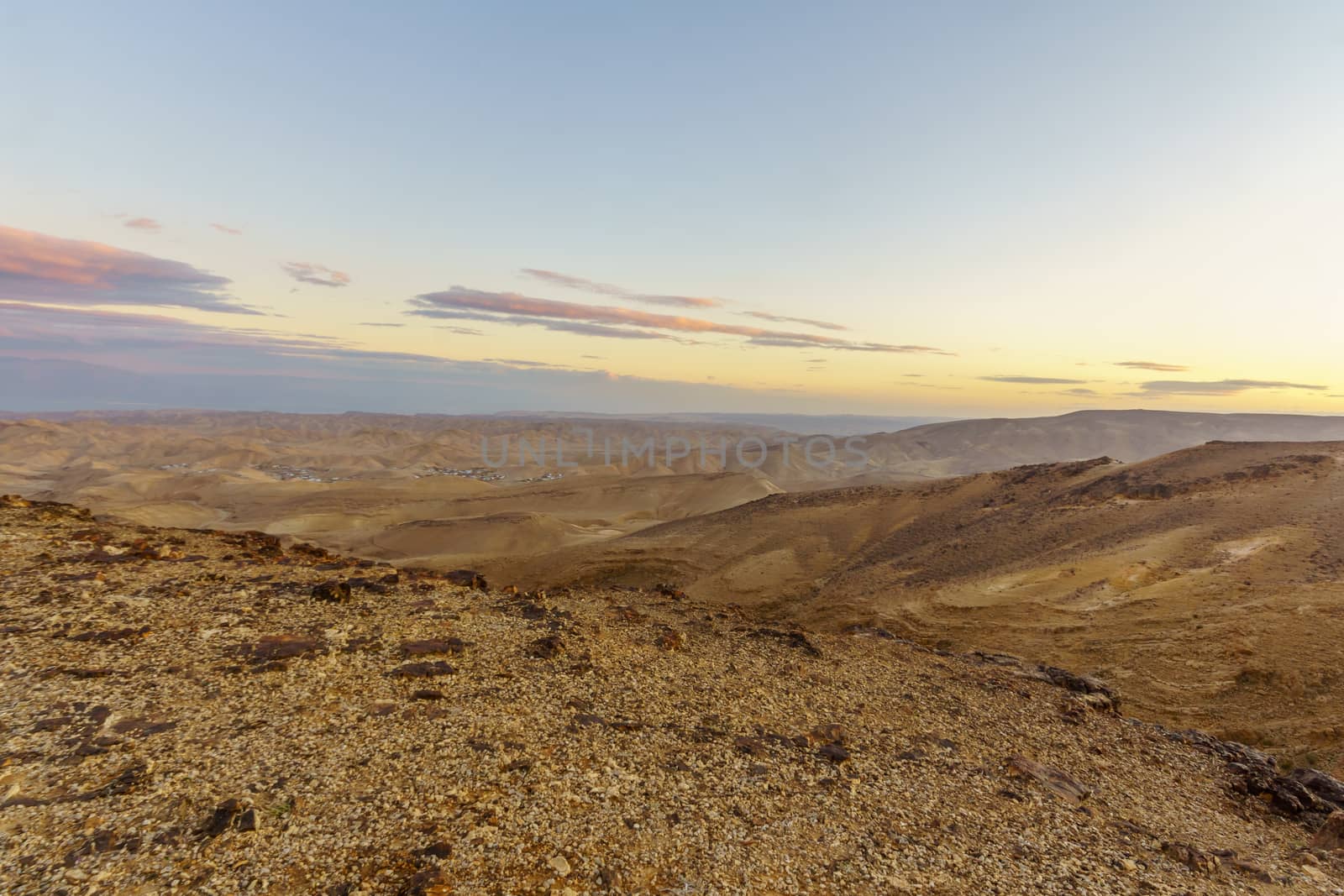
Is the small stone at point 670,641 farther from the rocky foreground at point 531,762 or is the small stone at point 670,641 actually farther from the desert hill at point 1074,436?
the desert hill at point 1074,436

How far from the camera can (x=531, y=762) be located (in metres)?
7.14

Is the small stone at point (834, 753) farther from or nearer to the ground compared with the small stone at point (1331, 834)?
farther from the ground

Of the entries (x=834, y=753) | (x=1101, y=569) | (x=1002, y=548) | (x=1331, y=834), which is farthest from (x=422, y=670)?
(x=1002, y=548)

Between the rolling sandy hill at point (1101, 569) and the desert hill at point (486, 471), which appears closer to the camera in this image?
the rolling sandy hill at point (1101, 569)

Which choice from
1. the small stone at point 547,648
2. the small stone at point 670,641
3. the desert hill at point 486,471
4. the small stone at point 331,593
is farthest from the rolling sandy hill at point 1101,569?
the small stone at point 331,593

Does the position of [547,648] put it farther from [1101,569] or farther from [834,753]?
[1101,569]

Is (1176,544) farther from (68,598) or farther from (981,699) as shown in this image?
(68,598)

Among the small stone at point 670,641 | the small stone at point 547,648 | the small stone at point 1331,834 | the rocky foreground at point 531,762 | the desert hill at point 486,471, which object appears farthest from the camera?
the desert hill at point 486,471

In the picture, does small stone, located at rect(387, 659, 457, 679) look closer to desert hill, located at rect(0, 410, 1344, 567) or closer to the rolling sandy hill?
the rolling sandy hill

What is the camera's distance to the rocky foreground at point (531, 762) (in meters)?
5.57

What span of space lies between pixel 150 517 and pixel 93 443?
9508cm

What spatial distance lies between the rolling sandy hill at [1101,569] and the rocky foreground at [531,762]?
3044 millimetres

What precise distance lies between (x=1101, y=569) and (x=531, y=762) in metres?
20.5

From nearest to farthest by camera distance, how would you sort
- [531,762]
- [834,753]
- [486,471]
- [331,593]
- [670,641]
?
[531,762] < [834,753] < [331,593] < [670,641] < [486,471]
